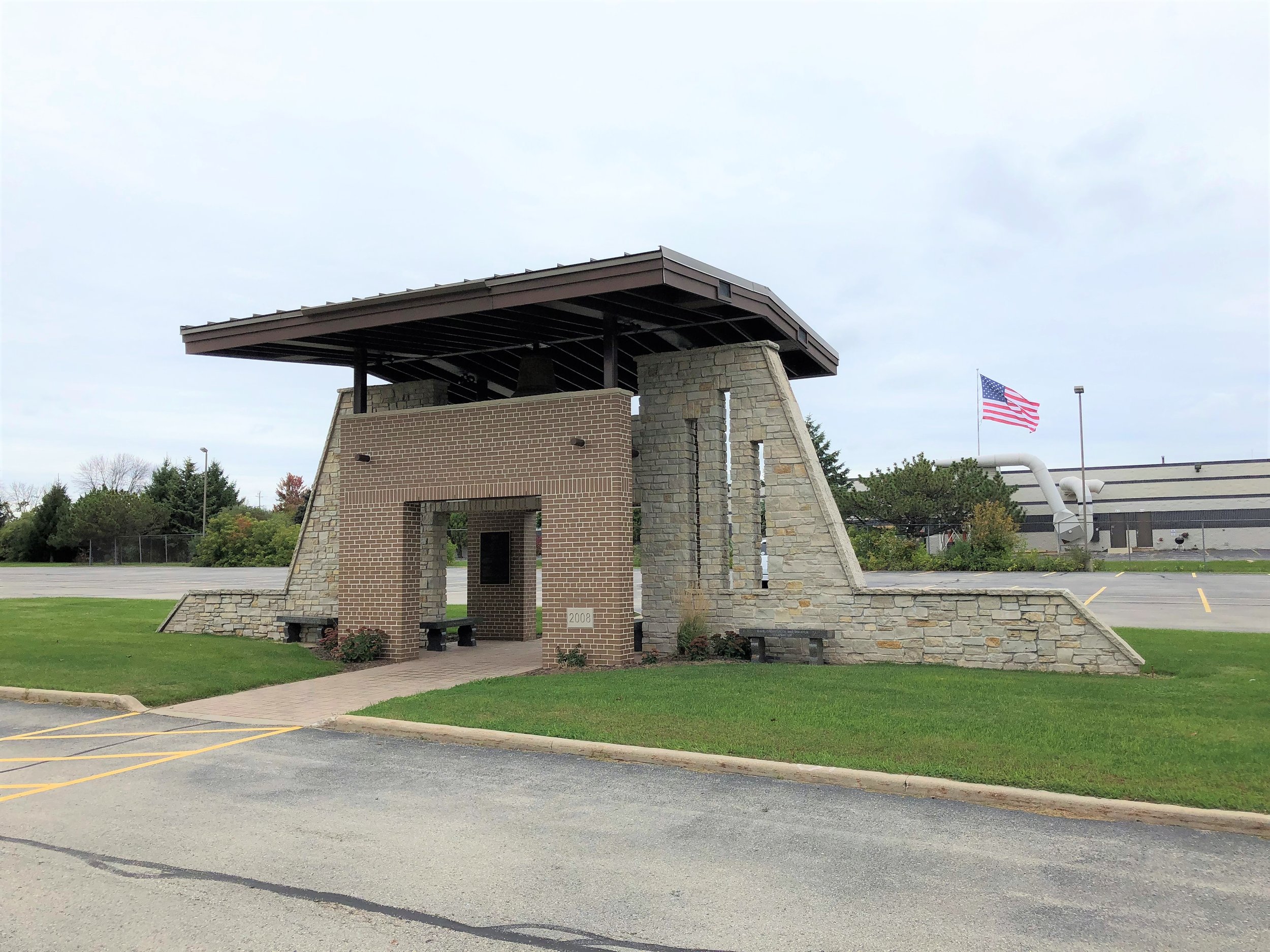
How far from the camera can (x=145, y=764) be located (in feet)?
26.6

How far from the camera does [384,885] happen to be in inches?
199

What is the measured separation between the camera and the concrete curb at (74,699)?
10.8 metres

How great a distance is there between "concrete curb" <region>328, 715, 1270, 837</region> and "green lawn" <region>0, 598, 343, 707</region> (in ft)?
13.9

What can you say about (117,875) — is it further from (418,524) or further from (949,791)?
(418,524)

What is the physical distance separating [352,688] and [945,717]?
24.8 feet

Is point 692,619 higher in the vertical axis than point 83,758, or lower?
higher

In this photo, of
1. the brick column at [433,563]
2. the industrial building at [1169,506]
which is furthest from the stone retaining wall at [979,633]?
the industrial building at [1169,506]

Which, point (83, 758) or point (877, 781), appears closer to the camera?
point (877, 781)

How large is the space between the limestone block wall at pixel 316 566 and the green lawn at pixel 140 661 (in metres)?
0.56

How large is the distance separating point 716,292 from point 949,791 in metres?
7.75

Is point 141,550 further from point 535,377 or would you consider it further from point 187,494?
point 535,377

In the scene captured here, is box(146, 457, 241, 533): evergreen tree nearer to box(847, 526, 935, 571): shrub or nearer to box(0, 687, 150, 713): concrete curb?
box(847, 526, 935, 571): shrub

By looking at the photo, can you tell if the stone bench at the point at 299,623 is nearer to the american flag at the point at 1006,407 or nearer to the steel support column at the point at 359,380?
the steel support column at the point at 359,380

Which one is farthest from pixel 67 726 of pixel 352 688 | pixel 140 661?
pixel 140 661
